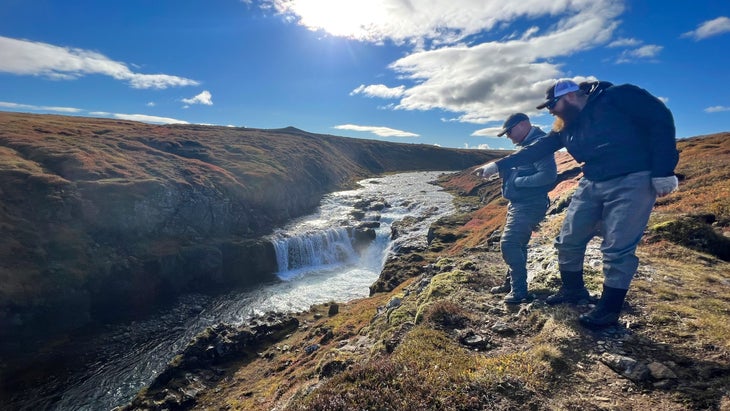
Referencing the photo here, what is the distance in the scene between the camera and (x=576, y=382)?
18.0 ft

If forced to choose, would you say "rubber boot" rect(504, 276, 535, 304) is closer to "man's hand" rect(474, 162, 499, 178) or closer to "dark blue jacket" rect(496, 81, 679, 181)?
"man's hand" rect(474, 162, 499, 178)

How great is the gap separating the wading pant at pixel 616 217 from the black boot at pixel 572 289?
0.96 metres

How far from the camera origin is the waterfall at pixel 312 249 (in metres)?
43.6

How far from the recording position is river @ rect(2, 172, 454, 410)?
20203 millimetres

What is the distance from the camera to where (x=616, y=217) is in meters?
6.09

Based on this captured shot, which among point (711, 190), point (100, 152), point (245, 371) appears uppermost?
point (100, 152)

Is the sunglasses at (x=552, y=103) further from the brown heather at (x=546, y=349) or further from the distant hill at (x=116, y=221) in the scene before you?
the distant hill at (x=116, y=221)

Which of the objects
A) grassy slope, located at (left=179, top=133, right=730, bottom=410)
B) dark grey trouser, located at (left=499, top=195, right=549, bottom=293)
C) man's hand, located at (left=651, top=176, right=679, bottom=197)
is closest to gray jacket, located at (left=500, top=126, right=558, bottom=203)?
dark grey trouser, located at (left=499, top=195, right=549, bottom=293)

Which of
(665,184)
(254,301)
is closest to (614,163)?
(665,184)

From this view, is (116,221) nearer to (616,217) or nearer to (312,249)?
(312,249)

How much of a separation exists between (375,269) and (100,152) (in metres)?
44.3

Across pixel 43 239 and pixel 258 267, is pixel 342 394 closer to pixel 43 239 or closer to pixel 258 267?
pixel 258 267

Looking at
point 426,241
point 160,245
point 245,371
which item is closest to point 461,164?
point 426,241

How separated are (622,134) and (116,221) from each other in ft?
148
